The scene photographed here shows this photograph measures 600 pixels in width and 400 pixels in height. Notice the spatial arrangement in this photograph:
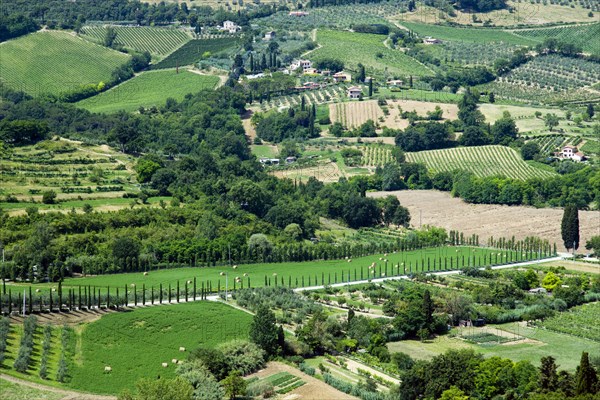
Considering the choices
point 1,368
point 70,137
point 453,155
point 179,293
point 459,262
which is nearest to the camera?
point 1,368

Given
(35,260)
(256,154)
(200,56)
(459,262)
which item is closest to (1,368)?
(35,260)

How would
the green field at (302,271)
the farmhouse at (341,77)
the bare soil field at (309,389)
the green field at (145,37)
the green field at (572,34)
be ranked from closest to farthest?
the bare soil field at (309,389) < the green field at (302,271) < the farmhouse at (341,77) < the green field at (145,37) < the green field at (572,34)

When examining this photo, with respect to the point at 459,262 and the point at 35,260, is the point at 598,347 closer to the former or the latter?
the point at 459,262

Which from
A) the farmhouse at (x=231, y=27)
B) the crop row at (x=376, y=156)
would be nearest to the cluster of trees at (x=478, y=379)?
the crop row at (x=376, y=156)

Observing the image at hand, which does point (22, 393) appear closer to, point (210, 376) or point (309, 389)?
point (210, 376)

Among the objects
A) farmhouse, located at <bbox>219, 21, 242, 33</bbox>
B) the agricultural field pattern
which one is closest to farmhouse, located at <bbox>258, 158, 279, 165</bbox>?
the agricultural field pattern

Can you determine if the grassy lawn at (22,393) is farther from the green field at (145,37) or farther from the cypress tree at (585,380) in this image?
the green field at (145,37)
